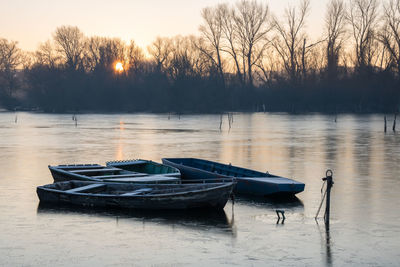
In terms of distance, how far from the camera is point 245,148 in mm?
39938

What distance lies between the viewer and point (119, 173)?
22.2 meters

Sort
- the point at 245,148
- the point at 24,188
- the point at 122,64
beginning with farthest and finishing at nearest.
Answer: the point at 122,64, the point at 245,148, the point at 24,188

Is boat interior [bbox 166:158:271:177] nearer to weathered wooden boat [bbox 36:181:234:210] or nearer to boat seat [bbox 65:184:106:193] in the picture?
weathered wooden boat [bbox 36:181:234:210]

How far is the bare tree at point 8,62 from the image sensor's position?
129875mm

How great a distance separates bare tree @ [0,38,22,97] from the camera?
130 meters

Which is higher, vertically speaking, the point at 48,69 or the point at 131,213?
the point at 48,69

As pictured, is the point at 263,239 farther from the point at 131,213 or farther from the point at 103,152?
the point at 103,152

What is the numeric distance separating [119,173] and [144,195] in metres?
5.29

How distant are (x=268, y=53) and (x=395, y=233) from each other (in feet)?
368

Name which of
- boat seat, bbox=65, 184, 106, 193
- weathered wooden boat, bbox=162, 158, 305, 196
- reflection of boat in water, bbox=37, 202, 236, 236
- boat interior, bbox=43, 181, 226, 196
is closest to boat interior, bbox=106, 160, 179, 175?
weathered wooden boat, bbox=162, 158, 305, 196

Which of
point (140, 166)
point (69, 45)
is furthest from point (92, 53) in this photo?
point (140, 166)

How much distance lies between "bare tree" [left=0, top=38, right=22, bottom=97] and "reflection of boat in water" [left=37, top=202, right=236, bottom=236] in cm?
11954

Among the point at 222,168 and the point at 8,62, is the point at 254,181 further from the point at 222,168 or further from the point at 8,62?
the point at 8,62

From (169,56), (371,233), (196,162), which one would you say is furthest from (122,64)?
(371,233)
